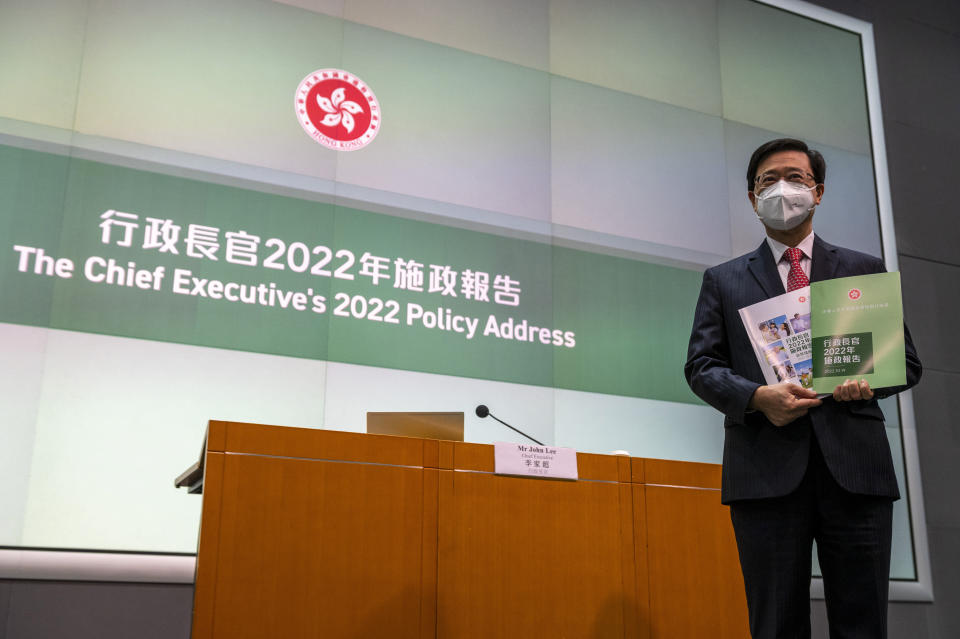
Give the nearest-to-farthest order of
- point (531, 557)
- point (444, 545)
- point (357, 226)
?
point (444, 545)
point (531, 557)
point (357, 226)

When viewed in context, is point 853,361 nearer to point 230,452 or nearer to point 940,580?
point 230,452

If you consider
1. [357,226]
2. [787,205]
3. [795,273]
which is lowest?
[795,273]

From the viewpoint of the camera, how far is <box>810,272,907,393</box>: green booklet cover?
1668 millimetres

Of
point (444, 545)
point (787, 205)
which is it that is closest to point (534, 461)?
point (444, 545)

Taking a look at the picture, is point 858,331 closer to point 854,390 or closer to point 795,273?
point 854,390

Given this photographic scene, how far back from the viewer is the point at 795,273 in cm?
190

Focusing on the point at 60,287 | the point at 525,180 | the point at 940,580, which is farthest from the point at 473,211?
the point at 940,580

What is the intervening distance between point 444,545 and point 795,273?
124 centimetres

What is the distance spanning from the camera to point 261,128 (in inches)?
151

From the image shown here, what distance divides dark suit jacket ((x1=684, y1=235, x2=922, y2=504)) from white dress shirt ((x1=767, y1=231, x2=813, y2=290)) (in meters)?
0.01

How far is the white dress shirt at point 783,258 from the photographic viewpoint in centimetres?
191

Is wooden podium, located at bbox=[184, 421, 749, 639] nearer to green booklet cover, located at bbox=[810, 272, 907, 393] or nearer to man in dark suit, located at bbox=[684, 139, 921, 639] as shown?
man in dark suit, located at bbox=[684, 139, 921, 639]

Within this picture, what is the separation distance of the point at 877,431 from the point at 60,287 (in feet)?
9.32

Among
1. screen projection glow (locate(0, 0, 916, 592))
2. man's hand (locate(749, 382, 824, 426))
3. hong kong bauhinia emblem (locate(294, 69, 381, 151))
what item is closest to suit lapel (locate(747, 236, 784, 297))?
man's hand (locate(749, 382, 824, 426))
